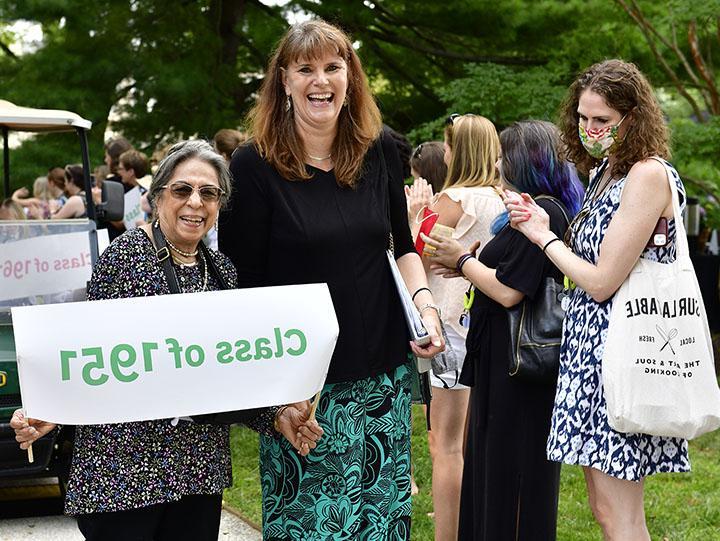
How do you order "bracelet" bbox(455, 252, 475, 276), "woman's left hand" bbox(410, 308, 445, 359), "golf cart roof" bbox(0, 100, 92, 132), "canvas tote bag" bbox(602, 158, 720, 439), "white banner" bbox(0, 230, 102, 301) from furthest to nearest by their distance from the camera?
"golf cart roof" bbox(0, 100, 92, 132) < "white banner" bbox(0, 230, 102, 301) < "bracelet" bbox(455, 252, 475, 276) < "woman's left hand" bbox(410, 308, 445, 359) < "canvas tote bag" bbox(602, 158, 720, 439)

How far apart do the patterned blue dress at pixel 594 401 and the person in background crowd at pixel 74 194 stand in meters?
6.44

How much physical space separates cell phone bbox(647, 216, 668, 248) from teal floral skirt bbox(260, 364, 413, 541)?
0.99m

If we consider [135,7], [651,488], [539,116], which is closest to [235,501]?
[651,488]

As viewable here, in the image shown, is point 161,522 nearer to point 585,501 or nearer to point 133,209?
point 585,501

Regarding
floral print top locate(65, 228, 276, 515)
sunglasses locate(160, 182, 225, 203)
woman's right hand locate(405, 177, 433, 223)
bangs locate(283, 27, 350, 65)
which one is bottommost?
floral print top locate(65, 228, 276, 515)

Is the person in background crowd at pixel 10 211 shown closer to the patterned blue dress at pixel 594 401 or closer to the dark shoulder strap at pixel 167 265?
the dark shoulder strap at pixel 167 265

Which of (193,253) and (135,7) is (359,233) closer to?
(193,253)

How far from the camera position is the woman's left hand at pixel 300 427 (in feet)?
11.1

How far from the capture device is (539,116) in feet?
32.8

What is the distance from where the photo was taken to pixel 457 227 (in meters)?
5.34

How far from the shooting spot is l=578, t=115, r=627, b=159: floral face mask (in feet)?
12.0

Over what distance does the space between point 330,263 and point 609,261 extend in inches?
37.1

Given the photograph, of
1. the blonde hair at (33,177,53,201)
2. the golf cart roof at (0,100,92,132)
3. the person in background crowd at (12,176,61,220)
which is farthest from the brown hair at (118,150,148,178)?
the blonde hair at (33,177,53,201)

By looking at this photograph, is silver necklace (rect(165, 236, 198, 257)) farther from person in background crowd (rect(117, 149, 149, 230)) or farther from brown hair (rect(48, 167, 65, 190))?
brown hair (rect(48, 167, 65, 190))
